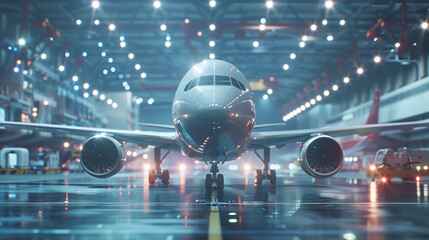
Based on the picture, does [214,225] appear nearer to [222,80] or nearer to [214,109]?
[214,109]

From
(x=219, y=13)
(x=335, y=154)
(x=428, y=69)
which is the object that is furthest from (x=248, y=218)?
(x=428, y=69)

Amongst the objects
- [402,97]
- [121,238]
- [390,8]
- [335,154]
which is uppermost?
[390,8]

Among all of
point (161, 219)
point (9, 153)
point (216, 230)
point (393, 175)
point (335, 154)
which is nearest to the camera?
point (216, 230)

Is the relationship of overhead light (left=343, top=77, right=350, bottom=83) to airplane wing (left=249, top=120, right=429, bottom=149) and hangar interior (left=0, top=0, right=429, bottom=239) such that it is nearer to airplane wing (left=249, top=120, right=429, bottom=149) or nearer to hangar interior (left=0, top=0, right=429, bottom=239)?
hangar interior (left=0, top=0, right=429, bottom=239)

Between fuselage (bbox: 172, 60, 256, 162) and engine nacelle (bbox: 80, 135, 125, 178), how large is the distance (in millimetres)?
2649

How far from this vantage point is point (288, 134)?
17250 millimetres

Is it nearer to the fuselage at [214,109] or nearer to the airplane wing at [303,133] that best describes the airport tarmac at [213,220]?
the fuselage at [214,109]

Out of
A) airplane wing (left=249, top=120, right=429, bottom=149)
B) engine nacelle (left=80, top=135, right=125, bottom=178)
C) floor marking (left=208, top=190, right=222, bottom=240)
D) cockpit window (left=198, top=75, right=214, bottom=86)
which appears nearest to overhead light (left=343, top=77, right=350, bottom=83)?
airplane wing (left=249, top=120, right=429, bottom=149)

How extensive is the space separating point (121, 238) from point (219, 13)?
30.7 meters

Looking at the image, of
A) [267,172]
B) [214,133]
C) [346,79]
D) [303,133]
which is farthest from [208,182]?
[346,79]

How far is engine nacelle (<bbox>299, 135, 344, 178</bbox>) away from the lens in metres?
15.2

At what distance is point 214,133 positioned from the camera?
41.0 feet

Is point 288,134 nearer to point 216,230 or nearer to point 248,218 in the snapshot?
point 248,218

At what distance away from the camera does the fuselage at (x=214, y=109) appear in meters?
12.2
